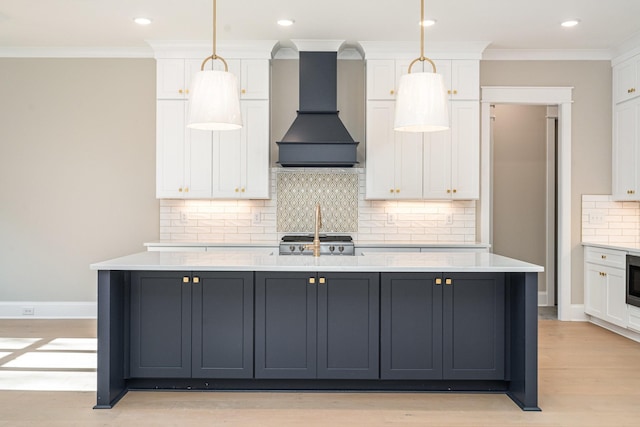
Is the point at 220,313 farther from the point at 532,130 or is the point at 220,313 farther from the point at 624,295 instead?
the point at 532,130

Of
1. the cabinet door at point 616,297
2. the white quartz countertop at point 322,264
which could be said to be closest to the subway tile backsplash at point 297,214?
the cabinet door at point 616,297

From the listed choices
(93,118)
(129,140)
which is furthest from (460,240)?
(93,118)

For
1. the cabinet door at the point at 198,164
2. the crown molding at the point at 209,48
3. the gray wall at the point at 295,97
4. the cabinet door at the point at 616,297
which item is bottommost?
the cabinet door at the point at 616,297

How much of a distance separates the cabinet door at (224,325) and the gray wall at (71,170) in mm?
2825

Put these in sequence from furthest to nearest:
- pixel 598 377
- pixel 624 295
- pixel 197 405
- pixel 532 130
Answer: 1. pixel 532 130
2. pixel 624 295
3. pixel 598 377
4. pixel 197 405

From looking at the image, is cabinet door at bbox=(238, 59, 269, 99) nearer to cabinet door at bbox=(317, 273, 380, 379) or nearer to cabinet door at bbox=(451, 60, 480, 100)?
cabinet door at bbox=(451, 60, 480, 100)

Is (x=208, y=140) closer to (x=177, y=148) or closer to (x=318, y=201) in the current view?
(x=177, y=148)

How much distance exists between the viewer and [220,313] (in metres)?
3.50

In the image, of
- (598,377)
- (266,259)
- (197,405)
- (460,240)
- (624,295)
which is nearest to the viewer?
(197,405)

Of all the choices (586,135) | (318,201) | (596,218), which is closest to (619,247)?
(596,218)

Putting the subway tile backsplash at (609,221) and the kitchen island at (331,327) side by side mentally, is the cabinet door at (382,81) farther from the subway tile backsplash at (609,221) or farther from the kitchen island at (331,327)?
the kitchen island at (331,327)

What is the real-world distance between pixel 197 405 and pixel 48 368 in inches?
59.5

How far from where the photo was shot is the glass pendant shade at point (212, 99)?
316cm

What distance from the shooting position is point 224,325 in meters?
3.49
